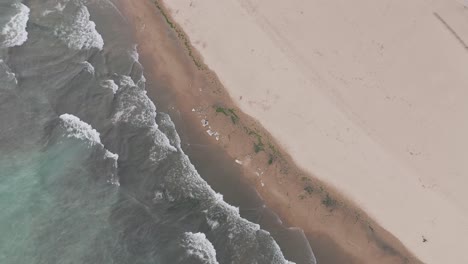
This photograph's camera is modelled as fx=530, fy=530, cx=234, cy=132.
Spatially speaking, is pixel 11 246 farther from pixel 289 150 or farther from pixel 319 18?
pixel 319 18

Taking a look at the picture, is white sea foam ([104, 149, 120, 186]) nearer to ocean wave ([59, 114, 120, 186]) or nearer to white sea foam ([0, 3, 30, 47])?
ocean wave ([59, 114, 120, 186])

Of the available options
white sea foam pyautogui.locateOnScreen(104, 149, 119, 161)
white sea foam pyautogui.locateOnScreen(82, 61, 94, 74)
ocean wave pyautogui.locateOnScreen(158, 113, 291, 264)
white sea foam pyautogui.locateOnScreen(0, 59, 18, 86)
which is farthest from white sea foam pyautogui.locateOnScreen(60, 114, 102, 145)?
ocean wave pyautogui.locateOnScreen(158, 113, 291, 264)

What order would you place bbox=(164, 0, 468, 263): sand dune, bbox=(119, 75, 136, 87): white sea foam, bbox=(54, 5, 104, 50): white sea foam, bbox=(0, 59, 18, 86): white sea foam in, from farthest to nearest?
bbox=(54, 5, 104, 50): white sea foam < bbox=(119, 75, 136, 87): white sea foam < bbox=(0, 59, 18, 86): white sea foam < bbox=(164, 0, 468, 263): sand dune

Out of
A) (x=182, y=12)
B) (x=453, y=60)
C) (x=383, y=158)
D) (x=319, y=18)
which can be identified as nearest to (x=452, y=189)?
(x=383, y=158)

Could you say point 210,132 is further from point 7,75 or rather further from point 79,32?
point 7,75

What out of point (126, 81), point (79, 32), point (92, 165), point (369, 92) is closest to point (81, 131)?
point (92, 165)

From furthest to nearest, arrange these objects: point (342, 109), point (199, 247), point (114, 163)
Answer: point (342, 109) → point (114, 163) → point (199, 247)

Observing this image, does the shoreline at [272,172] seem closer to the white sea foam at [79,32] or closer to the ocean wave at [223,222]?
the ocean wave at [223,222]
